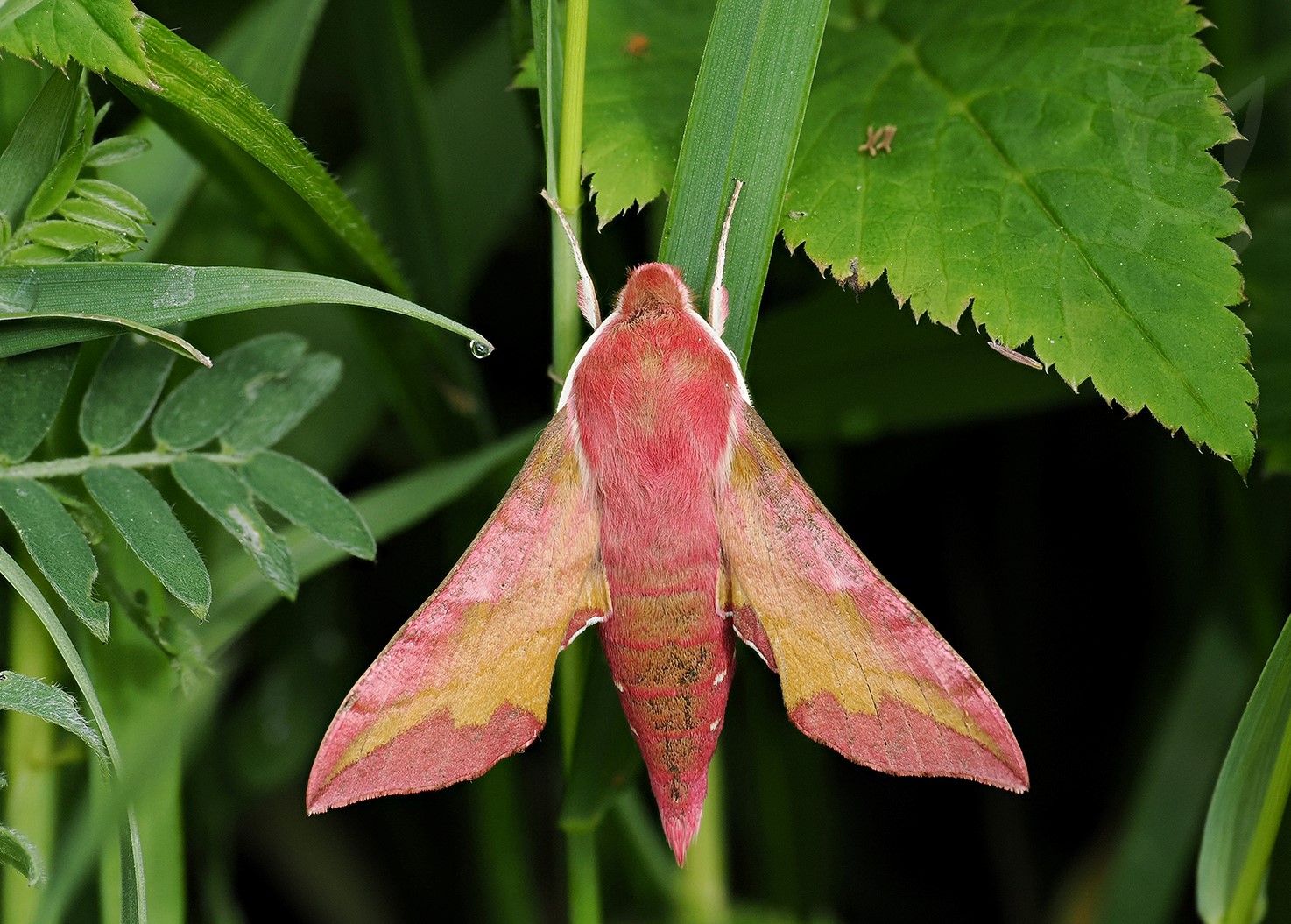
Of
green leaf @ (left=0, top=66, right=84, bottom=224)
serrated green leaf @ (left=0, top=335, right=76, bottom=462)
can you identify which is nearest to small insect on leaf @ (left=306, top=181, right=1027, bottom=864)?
serrated green leaf @ (left=0, top=335, right=76, bottom=462)

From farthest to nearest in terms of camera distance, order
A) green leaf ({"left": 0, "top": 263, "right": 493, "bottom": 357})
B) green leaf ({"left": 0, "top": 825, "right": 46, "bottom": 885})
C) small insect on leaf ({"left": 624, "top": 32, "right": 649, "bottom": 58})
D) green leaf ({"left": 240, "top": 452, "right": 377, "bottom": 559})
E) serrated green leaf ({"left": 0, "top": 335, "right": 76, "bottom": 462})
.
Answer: small insect on leaf ({"left": 624, "top": 32, "right": 649, "bottom": 58})
green leaf ({"left": 240, "top": 452, "right": 377, "bottom": 559})
serrated green leaf ({"left": 0, "top": 335, "right": 76, "bottom": 462})
green leaf ({"left": 0, "top": 263, "right": 493, "bottom": 357})
green leaf ({"left": 0, "top": 825, "right": 46, "bottom": 885})

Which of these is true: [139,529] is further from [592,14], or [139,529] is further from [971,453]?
[971,453]

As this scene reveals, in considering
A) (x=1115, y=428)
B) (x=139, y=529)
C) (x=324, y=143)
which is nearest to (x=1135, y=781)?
(x=1115, y=428)

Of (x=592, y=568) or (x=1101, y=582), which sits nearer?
(x=592, y=568)

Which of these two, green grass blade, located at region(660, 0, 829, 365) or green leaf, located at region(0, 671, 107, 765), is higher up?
green grass blade, located at region(660, 0, 829, 365)

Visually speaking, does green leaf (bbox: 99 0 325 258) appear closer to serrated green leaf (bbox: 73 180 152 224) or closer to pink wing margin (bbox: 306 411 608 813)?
serrated green leaf (bbox: 73 180 152 224)

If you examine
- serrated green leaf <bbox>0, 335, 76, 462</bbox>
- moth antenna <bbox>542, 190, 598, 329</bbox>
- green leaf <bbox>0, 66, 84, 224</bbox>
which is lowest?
serrated green leaf <bbox>0, 335, 76, 462</bbox>

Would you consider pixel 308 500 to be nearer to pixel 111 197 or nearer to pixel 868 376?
pixel 111 197
